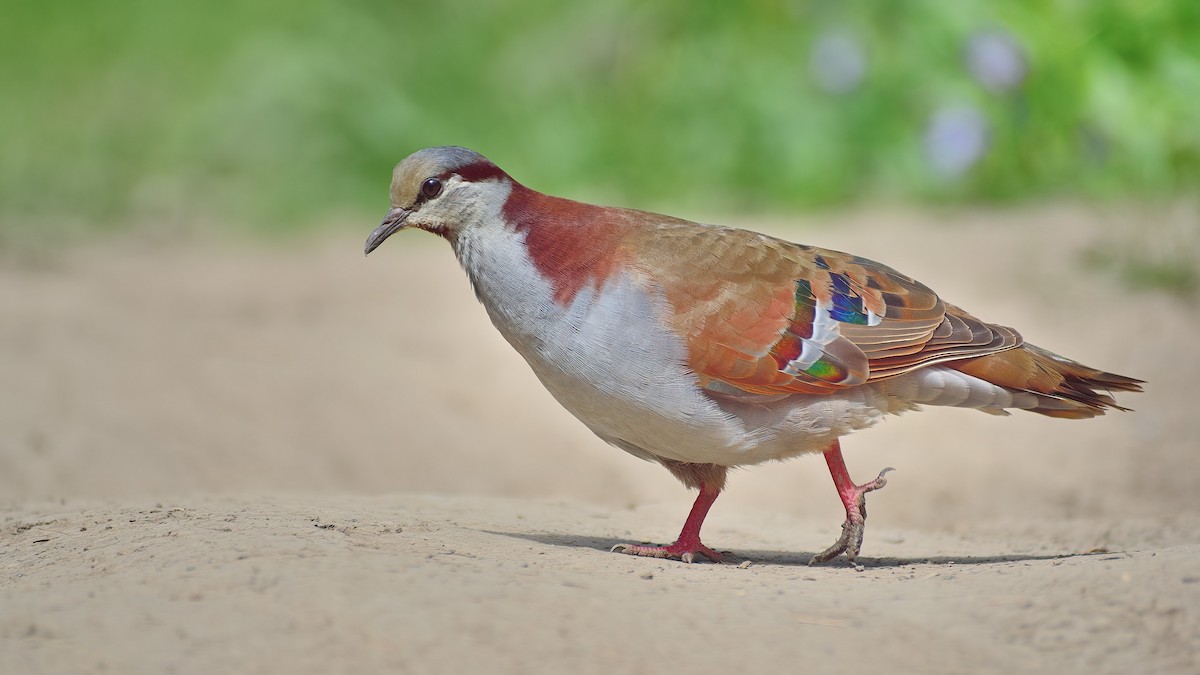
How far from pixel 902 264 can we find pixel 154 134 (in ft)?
20.0

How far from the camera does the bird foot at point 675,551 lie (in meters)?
3.88

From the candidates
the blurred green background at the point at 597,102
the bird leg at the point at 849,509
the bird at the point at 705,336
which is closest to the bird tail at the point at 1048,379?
the bird at the point at 705,336

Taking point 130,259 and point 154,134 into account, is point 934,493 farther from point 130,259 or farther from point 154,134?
point 154,134

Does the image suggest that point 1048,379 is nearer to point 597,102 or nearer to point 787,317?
point 787,317

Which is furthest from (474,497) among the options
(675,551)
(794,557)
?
(794,557)

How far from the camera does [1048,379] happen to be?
396 cm

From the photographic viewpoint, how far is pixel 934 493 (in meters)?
5.88

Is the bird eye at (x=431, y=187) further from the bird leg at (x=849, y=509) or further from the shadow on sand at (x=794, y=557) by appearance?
the bird leg at (x=849, y=509)

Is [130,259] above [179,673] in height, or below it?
above

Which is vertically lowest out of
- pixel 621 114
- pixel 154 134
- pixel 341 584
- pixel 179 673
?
pixel 179 673

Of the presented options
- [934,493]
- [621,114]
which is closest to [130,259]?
[621,114]

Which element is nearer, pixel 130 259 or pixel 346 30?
pixel 130 259

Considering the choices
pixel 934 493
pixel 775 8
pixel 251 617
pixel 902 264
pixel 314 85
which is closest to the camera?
pixel 251 617

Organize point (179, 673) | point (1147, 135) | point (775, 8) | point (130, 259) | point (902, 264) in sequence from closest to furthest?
point (179, 673) < point (902, 264) < point (1147, 135) < point (130, 259) < point (775, 8)
